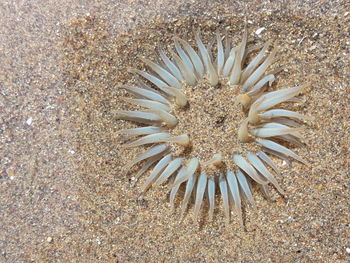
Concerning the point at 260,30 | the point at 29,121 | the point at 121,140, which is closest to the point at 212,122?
the point at 121,140

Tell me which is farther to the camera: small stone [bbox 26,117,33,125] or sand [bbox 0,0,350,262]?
small stone [bbox 26,117,33,125]

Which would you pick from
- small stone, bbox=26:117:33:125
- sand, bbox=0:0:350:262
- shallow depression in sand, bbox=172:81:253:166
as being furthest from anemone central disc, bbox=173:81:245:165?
small stone, bbox=26:117:33:125

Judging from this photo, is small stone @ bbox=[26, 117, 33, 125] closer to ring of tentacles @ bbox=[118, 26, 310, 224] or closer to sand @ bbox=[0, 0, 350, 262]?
sand @ bbox=[0, 0, 350, 262]

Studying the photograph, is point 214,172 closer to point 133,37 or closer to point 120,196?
point 120,196

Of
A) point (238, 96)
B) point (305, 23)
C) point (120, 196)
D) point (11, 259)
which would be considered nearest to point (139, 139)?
point (120, 196)

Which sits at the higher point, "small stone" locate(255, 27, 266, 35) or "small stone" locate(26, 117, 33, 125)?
"small stone" locate(255, 27, 266, 35)

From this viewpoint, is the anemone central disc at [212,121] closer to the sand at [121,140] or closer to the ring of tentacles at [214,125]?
the ring of tentacles at [214,125]

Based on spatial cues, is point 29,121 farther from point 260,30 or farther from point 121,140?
point 260,30

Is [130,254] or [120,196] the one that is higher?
[120,196]
